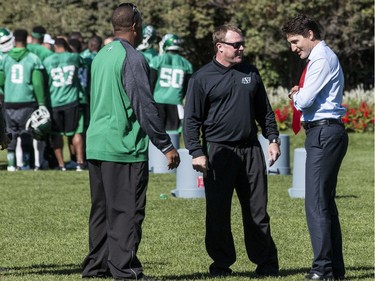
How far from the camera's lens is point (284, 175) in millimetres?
19375

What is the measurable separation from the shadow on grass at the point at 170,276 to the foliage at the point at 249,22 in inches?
840

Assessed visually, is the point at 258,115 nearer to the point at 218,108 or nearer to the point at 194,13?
the point at 218,108

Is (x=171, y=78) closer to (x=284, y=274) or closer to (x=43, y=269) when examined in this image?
(x=43, y=269)

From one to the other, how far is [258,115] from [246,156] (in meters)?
0.42

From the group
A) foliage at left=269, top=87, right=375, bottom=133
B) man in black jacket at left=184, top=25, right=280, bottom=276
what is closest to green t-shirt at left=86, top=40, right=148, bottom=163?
man in black jacket at left=184, top=25, right=280, bottom=276

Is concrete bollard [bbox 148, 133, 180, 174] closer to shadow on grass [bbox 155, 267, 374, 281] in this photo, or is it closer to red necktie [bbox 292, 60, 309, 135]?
shadow on grass [bbox 155, 267, 374, 281]

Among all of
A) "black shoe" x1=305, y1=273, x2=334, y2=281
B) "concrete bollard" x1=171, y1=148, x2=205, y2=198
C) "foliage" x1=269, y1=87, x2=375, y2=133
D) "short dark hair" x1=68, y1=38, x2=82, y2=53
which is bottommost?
"foliage" x1=269, y1=87, x2=375, y2=133

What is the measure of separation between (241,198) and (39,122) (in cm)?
1001

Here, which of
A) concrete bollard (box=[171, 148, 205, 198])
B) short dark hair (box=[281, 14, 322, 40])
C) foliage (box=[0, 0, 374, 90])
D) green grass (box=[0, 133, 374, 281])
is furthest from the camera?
foliage (box=[0, 0, 374, 90])

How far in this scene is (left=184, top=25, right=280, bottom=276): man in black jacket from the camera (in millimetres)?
9586

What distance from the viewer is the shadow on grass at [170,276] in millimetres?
9656

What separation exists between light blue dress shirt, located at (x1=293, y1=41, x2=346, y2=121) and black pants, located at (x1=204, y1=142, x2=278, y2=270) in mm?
737

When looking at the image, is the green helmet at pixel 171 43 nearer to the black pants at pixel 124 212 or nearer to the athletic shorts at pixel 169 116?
the athletic shorts at pixel 169 116

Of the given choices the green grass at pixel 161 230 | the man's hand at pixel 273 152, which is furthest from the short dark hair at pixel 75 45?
the man's hand at pixel 273 152
